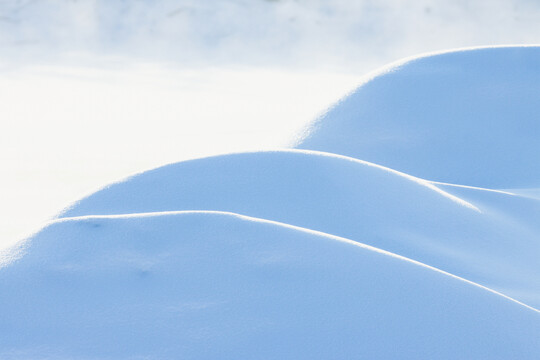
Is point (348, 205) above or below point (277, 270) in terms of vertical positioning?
above

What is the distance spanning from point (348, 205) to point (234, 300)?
0.77 feet

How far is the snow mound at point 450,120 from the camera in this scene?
1.15 metres

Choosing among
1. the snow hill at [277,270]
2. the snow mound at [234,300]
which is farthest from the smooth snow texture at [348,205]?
the snow mound at [234,300]

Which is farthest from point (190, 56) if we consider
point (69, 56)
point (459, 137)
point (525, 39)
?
point (459, 137)

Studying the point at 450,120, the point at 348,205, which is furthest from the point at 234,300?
the point at 450,120

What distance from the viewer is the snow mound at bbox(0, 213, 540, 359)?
0.65m

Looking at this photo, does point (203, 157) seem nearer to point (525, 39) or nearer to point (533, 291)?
point (533, 291)

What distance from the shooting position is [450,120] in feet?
4.02

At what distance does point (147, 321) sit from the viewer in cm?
67

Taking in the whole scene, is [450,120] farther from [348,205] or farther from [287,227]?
[287,227]

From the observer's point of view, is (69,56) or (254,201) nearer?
(254,201)

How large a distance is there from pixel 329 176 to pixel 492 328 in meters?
0.29

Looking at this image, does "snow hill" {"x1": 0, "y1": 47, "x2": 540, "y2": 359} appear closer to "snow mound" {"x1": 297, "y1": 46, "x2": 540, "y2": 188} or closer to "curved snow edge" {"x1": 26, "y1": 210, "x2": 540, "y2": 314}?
"curved snow edge" {"x1": 26, "y1": 210, "x2": 540, "y2": 314}

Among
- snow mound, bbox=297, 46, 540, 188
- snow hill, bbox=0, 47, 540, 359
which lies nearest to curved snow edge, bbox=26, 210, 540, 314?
snow hill, bbox=0, 47, 540, 359
